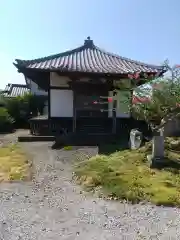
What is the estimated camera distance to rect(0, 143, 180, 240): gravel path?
421cm

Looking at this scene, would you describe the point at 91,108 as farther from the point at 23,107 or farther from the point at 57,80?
the point at 23,107

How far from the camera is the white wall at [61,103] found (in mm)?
15000

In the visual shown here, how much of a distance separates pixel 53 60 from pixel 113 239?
42.0 feet

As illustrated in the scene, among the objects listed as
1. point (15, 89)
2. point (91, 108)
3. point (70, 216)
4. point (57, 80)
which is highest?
point (15, 89)

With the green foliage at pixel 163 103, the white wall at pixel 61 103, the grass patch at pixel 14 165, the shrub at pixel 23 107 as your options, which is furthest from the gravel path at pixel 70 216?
the shrub at pixel 23 107

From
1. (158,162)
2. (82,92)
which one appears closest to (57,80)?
(82,92)

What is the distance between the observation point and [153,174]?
7363 mm

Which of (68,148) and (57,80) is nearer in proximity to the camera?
(68,148)

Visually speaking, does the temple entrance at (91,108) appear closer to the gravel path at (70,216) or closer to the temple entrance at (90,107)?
the temple entrance at (90,107)

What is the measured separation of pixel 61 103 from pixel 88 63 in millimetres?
2570

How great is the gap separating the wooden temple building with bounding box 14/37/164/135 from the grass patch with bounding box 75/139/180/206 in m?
5.46

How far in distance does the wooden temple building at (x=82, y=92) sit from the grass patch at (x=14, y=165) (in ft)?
11.7

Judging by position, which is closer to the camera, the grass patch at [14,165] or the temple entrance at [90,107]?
the grass patch at [14,165]

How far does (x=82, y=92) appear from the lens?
1470 centimetres
